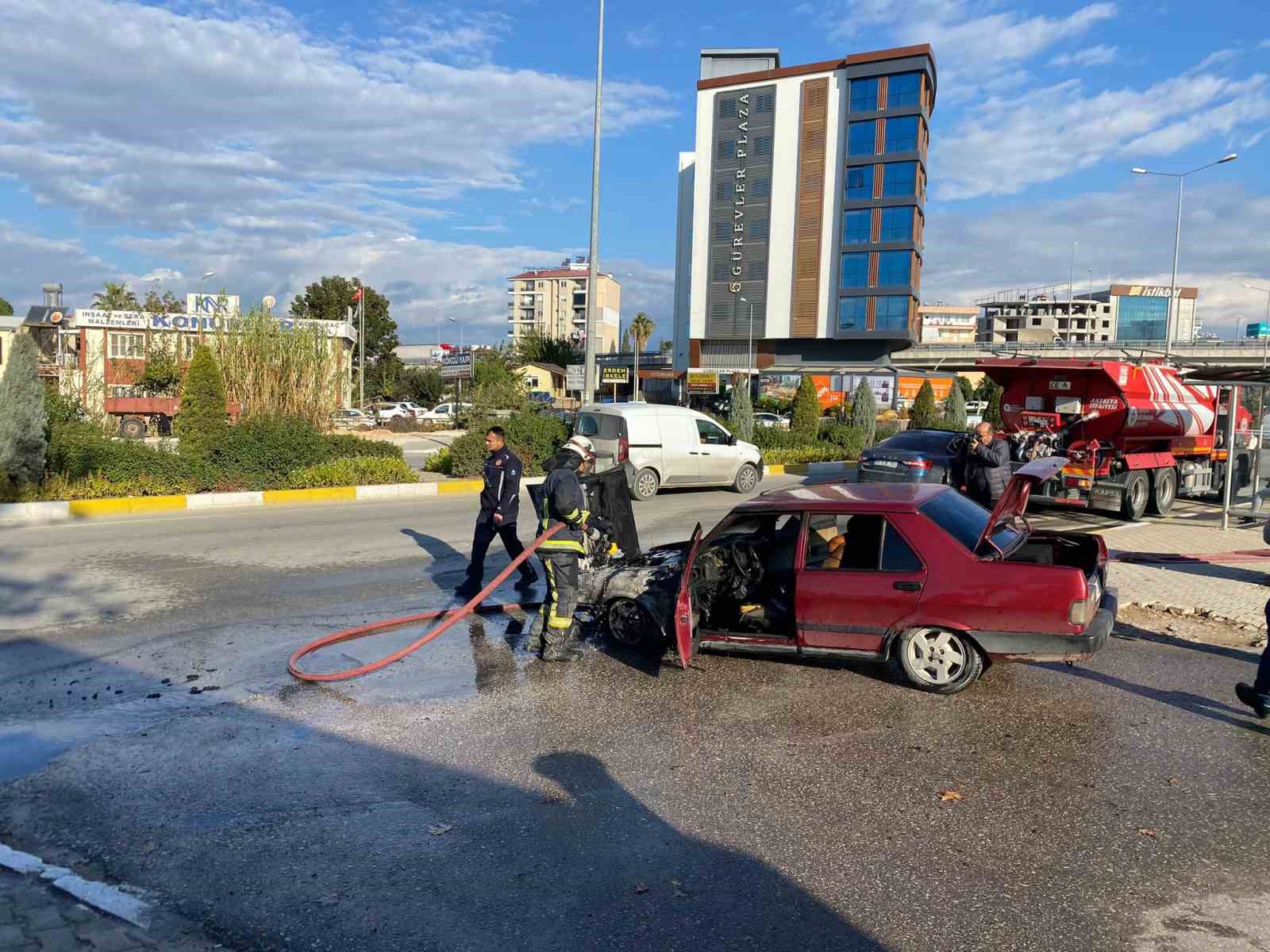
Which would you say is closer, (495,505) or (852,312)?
(495,505)

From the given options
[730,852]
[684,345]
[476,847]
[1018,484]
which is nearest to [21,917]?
[476,847]

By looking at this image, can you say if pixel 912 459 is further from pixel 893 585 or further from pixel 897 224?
pixel 897 224

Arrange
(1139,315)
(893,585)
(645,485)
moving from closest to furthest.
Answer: (893,585)
(645,485)
(1139,315)

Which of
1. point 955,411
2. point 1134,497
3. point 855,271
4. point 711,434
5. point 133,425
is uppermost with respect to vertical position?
point 855,271

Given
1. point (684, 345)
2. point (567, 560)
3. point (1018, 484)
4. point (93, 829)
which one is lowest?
point (93, 829)

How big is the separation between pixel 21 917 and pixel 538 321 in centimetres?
14303

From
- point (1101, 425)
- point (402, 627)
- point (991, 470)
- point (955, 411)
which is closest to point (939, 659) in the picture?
point (402, 627)

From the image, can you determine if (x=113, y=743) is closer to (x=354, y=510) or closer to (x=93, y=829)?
(x=93, y=829)

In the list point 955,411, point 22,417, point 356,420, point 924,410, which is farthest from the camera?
point 356,420

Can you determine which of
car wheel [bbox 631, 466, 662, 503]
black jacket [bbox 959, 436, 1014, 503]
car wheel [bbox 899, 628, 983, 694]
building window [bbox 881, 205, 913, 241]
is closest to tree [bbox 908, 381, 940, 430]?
car wheel [bbox 631, 466, 662, 503]

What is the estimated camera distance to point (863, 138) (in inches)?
2886

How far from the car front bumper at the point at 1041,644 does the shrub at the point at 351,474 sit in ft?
44.8

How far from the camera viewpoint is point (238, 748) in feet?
17.4

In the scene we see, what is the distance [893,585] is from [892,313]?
233 ft
